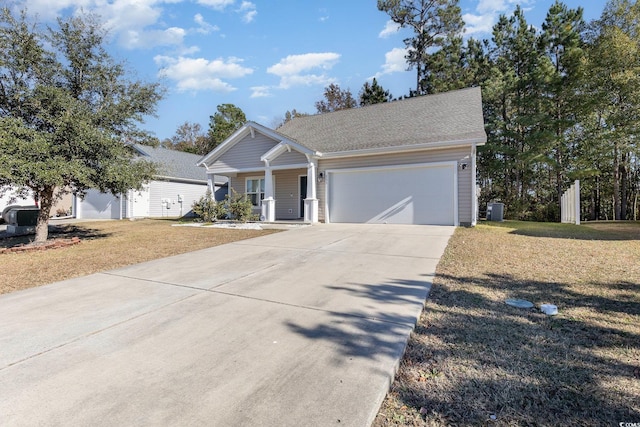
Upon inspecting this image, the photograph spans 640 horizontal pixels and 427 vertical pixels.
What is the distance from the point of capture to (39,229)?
918cm

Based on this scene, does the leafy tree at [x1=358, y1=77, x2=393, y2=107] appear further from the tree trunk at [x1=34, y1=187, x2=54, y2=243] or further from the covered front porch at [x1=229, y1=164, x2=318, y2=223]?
the tree trunk at [x1=34, y1=187, x2=54, y2=243]

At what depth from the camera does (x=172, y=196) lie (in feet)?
66.0

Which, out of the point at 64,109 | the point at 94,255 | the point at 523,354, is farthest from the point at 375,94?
the point at 523,354

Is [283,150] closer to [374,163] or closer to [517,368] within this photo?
[374,163]

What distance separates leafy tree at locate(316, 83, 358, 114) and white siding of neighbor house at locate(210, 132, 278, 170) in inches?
691

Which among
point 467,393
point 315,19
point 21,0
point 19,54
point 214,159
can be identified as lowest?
point 467,393

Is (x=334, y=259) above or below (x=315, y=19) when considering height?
below

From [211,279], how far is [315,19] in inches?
494

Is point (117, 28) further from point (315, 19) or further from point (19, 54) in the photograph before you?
point (315, 19)

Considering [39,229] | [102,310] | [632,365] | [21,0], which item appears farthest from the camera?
[39,229]

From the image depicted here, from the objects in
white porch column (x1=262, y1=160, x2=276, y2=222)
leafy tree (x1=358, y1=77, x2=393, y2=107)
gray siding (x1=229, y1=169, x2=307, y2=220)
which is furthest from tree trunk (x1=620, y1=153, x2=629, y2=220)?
white porch column (x1=262, y1=160, x2=276, y2=222)

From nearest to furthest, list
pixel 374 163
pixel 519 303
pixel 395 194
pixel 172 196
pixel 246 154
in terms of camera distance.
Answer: pixel 519 303
pixel 395 194
pixel 374 163
pixel 246 154
pixel 172 196

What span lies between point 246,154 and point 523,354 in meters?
13.7

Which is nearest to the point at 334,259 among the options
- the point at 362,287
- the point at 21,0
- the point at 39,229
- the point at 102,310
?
the point at 362,287
